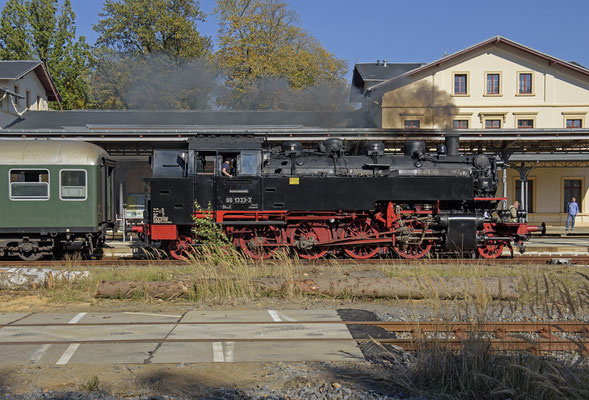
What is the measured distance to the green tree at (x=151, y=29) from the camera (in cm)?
4281

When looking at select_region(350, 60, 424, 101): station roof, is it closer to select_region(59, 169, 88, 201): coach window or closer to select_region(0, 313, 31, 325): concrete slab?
select_region(59, 169, 88, 201): coach window

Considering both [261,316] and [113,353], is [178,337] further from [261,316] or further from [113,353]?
[261,316]

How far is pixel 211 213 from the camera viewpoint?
1305cm

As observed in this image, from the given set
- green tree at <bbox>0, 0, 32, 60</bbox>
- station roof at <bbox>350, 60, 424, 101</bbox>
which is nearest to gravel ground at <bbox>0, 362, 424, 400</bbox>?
station roof at <bbox>350, 60, 424, 101</bbox>

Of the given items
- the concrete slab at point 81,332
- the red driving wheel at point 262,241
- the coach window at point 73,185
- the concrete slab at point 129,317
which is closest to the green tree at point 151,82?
the coach window at point 73,185

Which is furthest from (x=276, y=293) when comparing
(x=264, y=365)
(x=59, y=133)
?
(x=59, y=133)

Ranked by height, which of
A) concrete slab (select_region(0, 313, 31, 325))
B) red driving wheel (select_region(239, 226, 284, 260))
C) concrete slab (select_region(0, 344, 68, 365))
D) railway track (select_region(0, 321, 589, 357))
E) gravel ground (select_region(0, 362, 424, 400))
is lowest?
concrete slab (select_region(0, 313, 31, 325))

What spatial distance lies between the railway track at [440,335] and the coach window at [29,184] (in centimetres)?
659

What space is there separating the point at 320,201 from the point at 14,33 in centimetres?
4269

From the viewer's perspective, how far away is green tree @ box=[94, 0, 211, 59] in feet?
140

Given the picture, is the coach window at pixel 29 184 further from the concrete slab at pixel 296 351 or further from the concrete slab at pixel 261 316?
the concrete slab at pixel 296 351

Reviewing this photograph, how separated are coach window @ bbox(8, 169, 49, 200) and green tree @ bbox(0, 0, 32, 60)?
124 ft

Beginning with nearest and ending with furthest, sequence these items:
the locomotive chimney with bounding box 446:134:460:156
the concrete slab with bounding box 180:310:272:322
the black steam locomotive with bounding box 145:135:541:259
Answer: the concrete slab with bounding box 180:310:272:322 < the black steam locomotive with bounding box 145:135:541:259 < the locomotive chimney with bounding box 446:134:460:156

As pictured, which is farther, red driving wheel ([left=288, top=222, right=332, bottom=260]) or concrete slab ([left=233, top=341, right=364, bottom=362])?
red driving wheel ([left=288, top=222, right=332, bottom=260])
